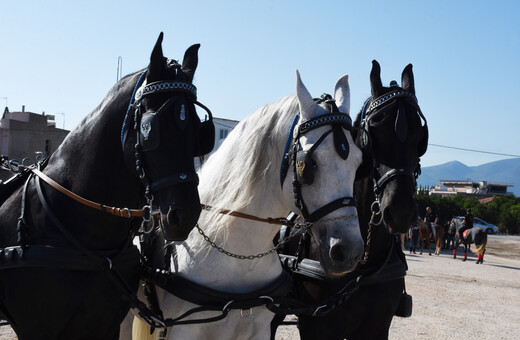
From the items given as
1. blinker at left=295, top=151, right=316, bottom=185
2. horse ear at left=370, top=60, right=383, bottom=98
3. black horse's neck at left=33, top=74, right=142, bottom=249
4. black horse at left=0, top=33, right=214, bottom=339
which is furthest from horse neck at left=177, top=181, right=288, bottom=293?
horse ear at left=370, top=60, right=383, bottom=98

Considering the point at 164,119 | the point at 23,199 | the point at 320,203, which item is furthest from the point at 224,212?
the point at 23,199

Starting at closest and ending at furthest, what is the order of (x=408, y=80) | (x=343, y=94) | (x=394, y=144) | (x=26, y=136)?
1. (x=343, y=94)
2. (x=394, y=144)
3. (x=408, y=80)
4. (x=26, y=136)

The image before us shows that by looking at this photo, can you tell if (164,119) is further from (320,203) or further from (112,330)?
(112,330)

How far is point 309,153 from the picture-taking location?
3.08 metres

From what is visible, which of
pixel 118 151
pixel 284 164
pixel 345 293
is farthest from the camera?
pixel 345 293

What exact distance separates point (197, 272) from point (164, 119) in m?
1.16

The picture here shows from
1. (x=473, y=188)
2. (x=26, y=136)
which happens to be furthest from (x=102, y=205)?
(x=473, y=188)

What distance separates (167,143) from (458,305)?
30.7ft

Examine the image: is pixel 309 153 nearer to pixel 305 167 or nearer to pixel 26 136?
pixel 305 167

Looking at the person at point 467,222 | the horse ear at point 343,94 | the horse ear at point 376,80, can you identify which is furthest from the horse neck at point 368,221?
the person at point 467,222

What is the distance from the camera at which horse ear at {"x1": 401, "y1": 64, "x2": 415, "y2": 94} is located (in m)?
4.25

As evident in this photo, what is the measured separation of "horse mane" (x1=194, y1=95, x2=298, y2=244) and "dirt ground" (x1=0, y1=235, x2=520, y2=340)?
14.1 feet

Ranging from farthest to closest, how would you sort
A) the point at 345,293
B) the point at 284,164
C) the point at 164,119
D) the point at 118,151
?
the point at 345,293
the point at 284,164
the point at 118,151
the point at 164,119

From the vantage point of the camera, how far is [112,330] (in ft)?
9.73
